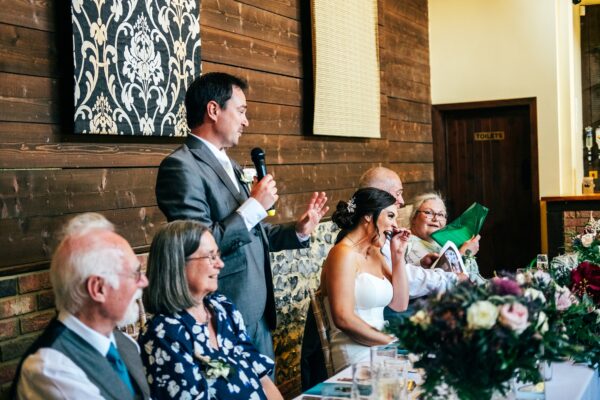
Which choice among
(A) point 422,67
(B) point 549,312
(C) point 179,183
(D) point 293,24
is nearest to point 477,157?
(A) point 422,67

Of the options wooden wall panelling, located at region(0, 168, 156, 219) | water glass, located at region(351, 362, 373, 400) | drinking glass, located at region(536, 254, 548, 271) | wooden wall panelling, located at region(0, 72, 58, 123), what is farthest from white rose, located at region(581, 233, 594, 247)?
wooden wall panelling, located at region(0, 72, 58, 123)

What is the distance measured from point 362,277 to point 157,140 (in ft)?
4.38

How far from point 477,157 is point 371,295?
5.32 meters

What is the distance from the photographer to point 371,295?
3424mm

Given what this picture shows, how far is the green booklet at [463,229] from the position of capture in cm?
446

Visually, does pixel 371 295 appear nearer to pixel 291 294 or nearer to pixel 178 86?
pixel 178 86

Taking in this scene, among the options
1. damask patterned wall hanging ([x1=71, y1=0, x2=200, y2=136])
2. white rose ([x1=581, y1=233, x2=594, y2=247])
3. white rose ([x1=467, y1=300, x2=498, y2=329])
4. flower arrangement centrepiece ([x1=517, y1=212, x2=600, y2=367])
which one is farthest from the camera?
white rose ([x1=581, y1=233, x2=594, y2=247])

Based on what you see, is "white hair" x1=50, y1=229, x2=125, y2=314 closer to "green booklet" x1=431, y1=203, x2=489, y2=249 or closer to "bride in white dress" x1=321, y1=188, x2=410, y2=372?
"bride in white dress" x1=321, y1=188, x2=410, y2=372

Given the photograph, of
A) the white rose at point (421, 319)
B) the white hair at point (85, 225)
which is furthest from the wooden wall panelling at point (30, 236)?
the white rose at point (421, 319)

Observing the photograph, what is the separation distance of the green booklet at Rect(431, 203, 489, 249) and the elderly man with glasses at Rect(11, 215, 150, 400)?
2.77m

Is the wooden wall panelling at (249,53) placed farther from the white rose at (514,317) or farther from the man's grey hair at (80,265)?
the white rose at (514,317)

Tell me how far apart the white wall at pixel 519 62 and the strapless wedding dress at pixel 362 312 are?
5.03m

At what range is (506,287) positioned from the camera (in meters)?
1.85

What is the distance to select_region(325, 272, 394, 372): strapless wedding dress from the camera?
10.9 ft
